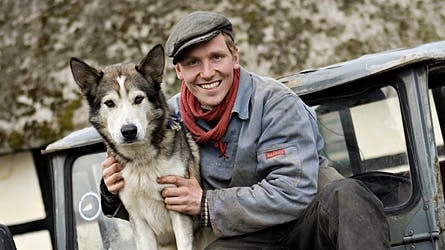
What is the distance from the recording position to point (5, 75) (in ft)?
34.7

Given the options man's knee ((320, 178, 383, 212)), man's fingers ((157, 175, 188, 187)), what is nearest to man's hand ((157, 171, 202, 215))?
man's fingers ((157, 175, 188, 187))

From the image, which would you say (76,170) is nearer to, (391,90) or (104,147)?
(104,147)

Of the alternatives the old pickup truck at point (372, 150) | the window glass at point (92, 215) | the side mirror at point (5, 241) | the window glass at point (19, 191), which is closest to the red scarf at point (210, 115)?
the old pickup truck at point (372, 150)

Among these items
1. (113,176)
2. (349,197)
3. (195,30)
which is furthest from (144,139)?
(349,197)

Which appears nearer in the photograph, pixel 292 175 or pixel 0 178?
pixel 292 175

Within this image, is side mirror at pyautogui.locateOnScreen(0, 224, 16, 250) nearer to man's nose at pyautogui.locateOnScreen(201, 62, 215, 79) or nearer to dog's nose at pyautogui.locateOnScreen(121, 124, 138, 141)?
dog's nose at pyautogui.locateOnScreen(121, 124, 138, 141)

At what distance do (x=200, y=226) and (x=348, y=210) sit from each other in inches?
32.4

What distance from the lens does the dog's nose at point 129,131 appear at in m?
3.85

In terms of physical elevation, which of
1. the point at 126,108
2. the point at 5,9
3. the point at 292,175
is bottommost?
the point at 292,175

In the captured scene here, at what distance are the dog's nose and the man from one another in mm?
263

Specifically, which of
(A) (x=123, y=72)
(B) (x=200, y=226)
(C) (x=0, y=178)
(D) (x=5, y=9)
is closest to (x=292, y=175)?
(B) (x=200, y=226)

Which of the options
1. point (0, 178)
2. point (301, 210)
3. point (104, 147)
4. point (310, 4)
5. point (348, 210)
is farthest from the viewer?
point (310, 4)

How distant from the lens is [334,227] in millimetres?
3619

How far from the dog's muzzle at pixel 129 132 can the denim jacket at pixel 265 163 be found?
1.36 feet
